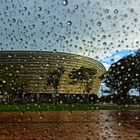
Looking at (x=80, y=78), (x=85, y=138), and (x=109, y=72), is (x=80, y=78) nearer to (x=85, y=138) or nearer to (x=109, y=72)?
(x=109, y=72)

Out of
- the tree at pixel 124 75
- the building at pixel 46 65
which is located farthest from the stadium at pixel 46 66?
the tree at pixel 124 75

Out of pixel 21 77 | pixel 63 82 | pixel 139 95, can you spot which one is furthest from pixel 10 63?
pixel 139 95

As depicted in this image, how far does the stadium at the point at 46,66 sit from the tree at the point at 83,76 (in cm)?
4

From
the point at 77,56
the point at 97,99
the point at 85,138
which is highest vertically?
the point at 77,56

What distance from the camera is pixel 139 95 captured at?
5.72 metres

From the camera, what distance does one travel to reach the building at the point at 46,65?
19.4 ft

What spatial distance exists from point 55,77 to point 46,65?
207 millimetres

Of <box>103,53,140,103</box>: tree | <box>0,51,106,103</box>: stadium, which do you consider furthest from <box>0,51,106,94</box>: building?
<box>103,53,140,103</box>: tree

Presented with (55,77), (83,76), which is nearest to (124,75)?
(83,76)

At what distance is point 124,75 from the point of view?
5.96 meters

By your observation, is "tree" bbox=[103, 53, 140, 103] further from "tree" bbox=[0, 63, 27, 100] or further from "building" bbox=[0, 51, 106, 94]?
"tree" bbox=[0, 63, 27, 100]

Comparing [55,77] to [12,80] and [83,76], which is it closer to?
[83,76]

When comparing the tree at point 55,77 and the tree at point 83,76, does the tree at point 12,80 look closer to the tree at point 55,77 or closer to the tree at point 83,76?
the tree at point 55,77

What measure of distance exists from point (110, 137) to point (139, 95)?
0.60m
